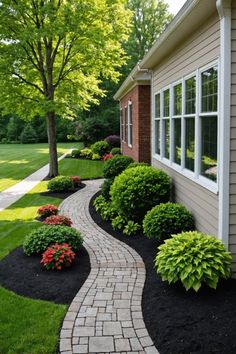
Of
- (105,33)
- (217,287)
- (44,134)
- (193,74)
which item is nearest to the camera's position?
(217,287)

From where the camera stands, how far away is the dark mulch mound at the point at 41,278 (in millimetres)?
5613

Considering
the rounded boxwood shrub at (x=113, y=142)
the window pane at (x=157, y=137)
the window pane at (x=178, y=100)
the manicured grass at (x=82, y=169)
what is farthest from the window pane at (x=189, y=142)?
the rounded boxwood shrub at (x=113, y=142)

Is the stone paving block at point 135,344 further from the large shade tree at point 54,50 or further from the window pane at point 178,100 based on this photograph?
the large shade tree at point 54,50

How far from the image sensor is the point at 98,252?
7477 mm

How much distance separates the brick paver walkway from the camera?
4.25 meters

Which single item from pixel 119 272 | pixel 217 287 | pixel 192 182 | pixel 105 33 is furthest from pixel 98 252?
pixel 105 33

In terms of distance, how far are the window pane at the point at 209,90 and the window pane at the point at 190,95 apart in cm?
60

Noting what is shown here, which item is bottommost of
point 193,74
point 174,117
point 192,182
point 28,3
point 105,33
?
point 192,182

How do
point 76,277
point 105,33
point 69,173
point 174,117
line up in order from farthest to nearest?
point 69,173 → point 105,33 → point 174,117 → point 76,277

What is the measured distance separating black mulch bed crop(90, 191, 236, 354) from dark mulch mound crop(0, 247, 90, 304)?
111cm

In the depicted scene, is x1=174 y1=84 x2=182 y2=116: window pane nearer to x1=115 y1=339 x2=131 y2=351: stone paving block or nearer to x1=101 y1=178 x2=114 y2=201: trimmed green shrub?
x1=101 y1=178 x2=114 y2=201: trimmed green shrub

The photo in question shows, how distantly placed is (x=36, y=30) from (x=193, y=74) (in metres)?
9.36

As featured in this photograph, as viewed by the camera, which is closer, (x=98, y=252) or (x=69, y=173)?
(x=98, y=252)

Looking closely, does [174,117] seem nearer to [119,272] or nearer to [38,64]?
[119,272]
